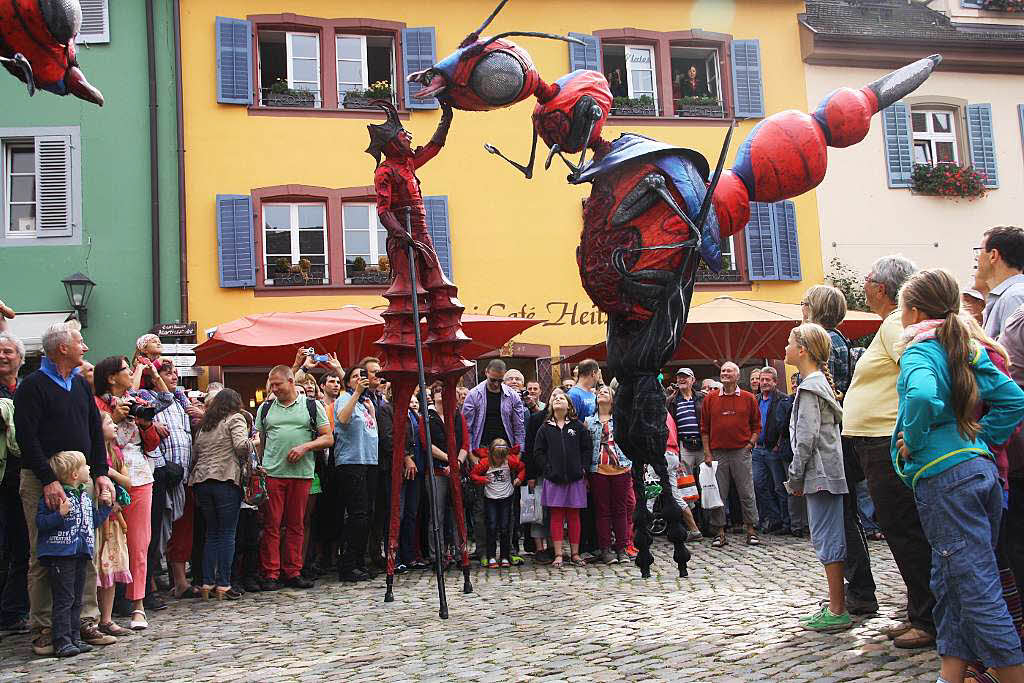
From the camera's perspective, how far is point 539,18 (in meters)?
15.7

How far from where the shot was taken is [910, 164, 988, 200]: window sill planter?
16406 millimetres

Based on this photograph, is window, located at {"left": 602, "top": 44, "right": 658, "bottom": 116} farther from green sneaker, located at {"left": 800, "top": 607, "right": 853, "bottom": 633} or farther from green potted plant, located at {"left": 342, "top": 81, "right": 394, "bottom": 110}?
green sneaker, located at {"left": 800, "top": 607, "right": 853, "bottom": 633}

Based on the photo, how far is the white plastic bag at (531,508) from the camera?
9125 mm

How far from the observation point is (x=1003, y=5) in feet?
58.5

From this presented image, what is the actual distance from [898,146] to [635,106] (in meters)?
4.34

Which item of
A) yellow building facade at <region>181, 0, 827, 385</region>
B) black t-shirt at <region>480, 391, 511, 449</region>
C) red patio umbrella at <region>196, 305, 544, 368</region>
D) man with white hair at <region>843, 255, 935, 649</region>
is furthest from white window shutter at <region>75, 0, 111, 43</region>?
man with white hair at <region>843, 255, 935, 649</region>

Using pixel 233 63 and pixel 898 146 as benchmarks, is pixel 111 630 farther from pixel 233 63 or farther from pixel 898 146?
pixel 898 146

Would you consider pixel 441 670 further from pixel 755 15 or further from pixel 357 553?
pixel 755 15

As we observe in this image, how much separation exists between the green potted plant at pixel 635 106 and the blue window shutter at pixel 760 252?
7.27 ft

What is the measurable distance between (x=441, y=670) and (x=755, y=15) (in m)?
14.3

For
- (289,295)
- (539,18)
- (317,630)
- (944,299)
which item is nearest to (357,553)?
(317,630)

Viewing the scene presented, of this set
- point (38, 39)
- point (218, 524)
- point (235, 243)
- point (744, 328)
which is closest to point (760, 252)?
point (744, 328)

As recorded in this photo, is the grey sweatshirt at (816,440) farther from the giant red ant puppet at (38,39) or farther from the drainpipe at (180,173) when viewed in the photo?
the drainpipe at (180,173)

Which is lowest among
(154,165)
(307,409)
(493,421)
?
(493,421)
